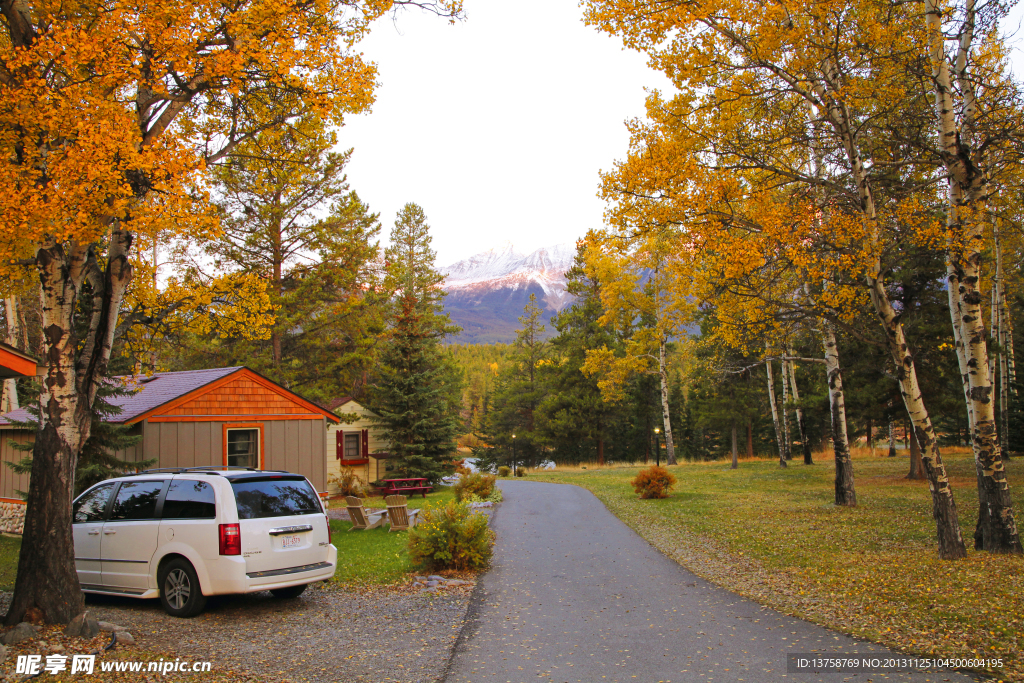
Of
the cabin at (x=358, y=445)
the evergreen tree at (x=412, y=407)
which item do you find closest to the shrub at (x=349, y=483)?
the cabin at (x=358, y=445)

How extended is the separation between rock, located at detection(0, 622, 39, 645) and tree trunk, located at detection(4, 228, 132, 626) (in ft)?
0.97

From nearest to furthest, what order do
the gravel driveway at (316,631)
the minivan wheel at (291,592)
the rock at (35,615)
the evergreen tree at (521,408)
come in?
the gravel driveway at (316,631), the rock at (35,615), the minivan wheel at (291,592), the evergreen tree at (521,408)

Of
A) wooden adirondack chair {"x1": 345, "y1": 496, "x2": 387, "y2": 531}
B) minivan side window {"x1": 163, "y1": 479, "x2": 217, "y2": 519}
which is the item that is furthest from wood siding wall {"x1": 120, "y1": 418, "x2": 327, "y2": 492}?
minivan side window {"x1": 163, "y1": 479, "x2": 217, "y2": 519}

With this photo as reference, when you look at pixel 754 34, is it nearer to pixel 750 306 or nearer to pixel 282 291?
pixel 750 306

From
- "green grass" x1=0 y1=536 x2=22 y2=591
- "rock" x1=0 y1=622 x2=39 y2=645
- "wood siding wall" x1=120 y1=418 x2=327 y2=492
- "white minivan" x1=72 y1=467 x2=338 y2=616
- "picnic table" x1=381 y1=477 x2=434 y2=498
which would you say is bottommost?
"picnic table" x1=381 y1=477 x2=434 y2=498

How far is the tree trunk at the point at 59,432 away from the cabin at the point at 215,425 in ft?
24.6

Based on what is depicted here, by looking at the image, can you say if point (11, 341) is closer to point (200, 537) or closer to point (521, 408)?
point (200, 537)

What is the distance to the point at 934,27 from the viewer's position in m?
8.29

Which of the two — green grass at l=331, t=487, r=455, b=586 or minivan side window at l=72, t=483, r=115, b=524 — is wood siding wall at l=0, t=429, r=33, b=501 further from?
minivan side window at l=72, t=483, r=115, b=524

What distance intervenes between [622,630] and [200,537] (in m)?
4.65

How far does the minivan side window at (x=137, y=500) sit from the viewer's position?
7238 millimetres

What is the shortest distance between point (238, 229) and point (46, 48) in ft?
51.5

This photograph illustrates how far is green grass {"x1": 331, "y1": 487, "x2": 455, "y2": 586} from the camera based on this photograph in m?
8.80

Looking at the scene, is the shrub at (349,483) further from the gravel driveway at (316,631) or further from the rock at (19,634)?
the rock at (19,634)
